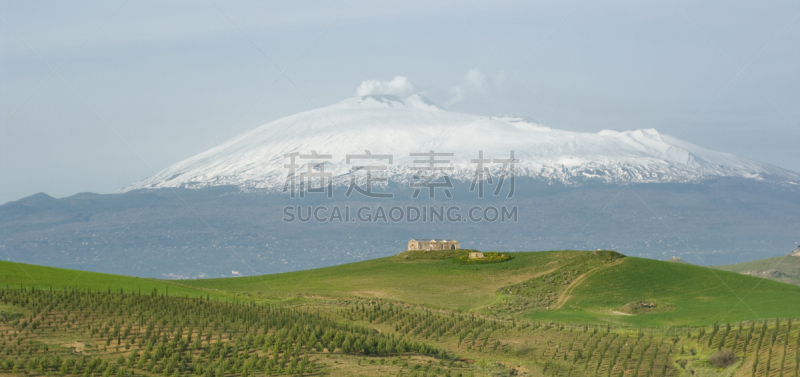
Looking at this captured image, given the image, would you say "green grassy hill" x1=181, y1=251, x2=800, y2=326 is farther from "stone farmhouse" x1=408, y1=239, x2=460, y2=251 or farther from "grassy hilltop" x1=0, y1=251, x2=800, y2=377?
"stone farmhouse" x1=408, y1=239, x2=460, y2=251

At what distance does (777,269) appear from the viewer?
89.1 m

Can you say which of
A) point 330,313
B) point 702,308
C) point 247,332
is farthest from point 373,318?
point 702,308

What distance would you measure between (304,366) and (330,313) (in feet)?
46.6

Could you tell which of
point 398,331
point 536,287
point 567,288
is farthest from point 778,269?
point 398,331

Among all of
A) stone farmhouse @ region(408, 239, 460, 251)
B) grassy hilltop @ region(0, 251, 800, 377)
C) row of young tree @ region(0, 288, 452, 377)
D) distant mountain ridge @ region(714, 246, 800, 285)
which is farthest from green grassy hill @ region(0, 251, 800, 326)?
distant mountain ridge @ region(714, 246, 800, 285)

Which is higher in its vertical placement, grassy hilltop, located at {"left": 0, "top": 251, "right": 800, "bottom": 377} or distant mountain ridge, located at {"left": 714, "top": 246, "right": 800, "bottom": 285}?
distant mountain ridge, located at {"left": 714, "top": 246, "right": 800, "bottom": 285}

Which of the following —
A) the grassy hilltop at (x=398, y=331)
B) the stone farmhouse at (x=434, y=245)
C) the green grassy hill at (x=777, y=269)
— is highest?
the stone farmhouse at (x=434, y=245)

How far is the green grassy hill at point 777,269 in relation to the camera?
83.6 meters

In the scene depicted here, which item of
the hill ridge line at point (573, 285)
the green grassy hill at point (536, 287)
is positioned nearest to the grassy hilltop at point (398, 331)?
the green grassy hill at point (536, 287)

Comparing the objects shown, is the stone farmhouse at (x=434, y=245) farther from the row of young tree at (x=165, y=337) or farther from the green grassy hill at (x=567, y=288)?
the row of young tree at (x=165, y=337)

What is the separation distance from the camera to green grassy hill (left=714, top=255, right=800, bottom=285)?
83.6m

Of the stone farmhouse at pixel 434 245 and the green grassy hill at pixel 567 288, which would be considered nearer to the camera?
the green grassy hill at pixel 567 288

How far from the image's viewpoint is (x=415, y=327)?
34.2 metres

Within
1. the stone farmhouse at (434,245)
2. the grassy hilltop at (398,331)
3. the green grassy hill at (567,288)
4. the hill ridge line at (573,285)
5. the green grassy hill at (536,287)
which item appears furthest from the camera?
the stone farmhouse at (434,245)
